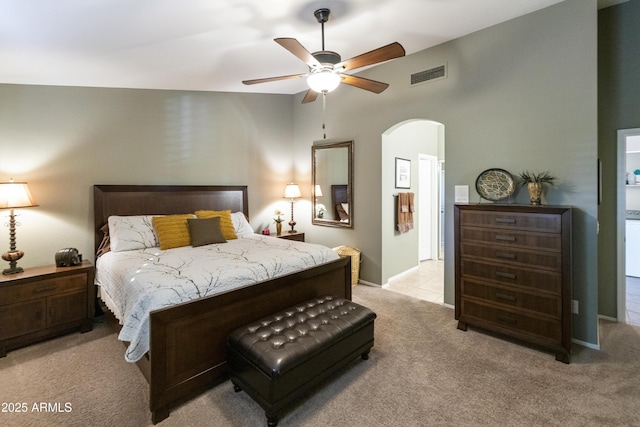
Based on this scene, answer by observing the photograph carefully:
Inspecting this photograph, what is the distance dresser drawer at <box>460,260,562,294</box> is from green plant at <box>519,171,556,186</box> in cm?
88

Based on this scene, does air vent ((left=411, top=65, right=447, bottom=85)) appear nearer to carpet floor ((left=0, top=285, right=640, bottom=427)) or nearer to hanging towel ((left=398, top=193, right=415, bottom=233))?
hanging towel ((left=398, top=193, right=415, bottom=233))

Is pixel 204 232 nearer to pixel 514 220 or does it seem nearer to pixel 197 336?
pixel 197 336

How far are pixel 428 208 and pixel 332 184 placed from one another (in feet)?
7.90

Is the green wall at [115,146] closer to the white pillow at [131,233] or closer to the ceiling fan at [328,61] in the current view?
the white pillow at [131,233]

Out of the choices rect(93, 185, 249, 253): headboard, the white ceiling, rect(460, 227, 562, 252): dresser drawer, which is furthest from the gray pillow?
rect(460, 227, 562, 252): dresser drawer

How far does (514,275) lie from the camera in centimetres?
280

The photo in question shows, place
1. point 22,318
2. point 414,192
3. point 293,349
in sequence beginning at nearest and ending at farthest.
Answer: point 293,349 < point 22,318 < point 414,192

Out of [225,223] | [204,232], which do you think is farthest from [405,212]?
[204,232]

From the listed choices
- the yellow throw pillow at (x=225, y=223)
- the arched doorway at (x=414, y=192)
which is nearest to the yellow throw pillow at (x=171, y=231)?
the yellow throw pillow at (x=225, y=223)

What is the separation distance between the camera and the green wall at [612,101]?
10.1 ft

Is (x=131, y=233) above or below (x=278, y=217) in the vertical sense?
below

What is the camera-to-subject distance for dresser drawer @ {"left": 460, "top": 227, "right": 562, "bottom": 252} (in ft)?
8.53

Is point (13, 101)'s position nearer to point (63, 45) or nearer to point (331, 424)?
point (63, 45)

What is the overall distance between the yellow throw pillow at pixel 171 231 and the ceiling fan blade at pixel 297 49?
92.1 inches
